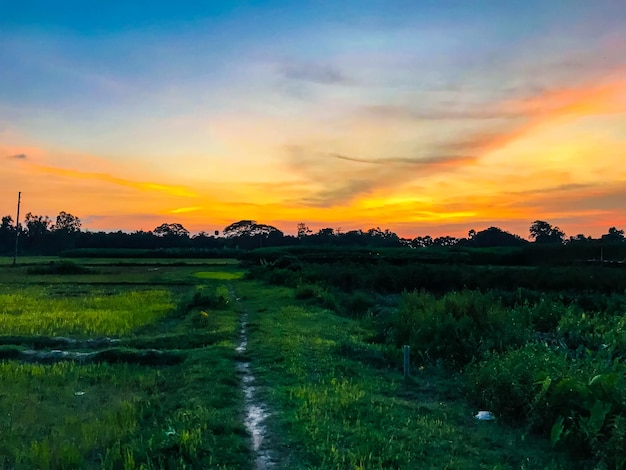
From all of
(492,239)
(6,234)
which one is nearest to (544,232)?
(492,239)

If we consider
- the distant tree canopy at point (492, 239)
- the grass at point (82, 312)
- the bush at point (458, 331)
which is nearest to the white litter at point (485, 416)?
the bush at point (458, 331)

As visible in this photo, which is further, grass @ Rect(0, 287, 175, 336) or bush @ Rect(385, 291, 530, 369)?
grass @ Rect(0, 287, 175, 336)

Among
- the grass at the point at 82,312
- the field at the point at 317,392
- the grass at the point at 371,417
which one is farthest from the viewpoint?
the grass at the point at 82,312

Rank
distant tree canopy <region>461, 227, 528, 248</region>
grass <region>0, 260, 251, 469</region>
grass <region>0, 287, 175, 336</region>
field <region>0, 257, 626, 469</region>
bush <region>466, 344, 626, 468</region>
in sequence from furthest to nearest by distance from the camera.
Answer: distant tree canopy <region>461, 227, 528, 248</region>
grass <region>0, 287, 175, 336</region>
grass <region>0, 260, 251, 469</region>
field <region>0, 257, 626, 469</region>
bush <region>466, 344, 626, 468</region>

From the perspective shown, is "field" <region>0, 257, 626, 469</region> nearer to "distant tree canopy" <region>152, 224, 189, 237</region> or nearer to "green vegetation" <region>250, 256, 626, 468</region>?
"green vegetation" <region>250, 256, 626, 468</region>

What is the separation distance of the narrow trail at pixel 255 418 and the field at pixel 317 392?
35 millimetres

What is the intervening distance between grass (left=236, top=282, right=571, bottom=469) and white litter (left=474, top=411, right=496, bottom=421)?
130mm

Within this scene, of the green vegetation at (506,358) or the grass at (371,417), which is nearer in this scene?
the grass at (371,417)

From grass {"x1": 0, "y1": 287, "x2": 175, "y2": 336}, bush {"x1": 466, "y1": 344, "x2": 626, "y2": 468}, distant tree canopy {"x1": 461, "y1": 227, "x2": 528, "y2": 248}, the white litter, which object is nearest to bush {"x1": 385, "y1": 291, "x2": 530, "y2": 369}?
bush {"x1": 466, "y1": 344, "x2": 626, "y2": 468}

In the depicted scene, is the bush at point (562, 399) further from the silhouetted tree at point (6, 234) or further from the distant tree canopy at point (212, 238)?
the silhouetted tree at point (6, 234)

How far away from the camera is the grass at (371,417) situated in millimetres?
6320

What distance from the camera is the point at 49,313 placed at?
68.7 ft

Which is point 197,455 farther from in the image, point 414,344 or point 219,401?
A: point 414,344

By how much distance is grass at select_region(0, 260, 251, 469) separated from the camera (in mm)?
6551
